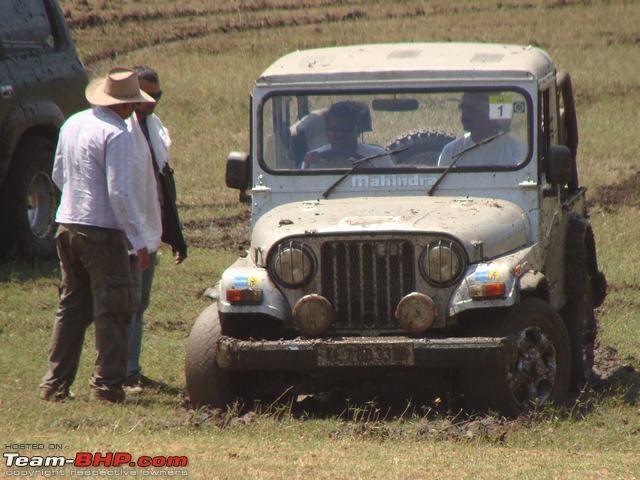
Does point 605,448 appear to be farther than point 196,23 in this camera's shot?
No

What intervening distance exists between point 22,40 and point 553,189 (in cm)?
546

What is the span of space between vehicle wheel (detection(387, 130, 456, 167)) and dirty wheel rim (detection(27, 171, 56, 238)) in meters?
4.63

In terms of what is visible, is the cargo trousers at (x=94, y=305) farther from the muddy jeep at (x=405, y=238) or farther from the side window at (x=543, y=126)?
the side window at (x=543, y=126)

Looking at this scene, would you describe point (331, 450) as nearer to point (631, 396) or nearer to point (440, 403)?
point (440, 403)

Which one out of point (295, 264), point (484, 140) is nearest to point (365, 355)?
point (295, 264)

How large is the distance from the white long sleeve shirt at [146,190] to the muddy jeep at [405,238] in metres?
0.45

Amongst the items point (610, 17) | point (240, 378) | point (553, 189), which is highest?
point (553, 189)

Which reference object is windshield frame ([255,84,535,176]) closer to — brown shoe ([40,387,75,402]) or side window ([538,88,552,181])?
side window ([538,88,552,181])

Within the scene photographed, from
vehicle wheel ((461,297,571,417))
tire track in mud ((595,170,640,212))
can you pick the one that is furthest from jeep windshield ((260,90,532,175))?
tire track in mud ((595,170,640,212))

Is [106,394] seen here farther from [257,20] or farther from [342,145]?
[257,20]

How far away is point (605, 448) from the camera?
684 centimetres

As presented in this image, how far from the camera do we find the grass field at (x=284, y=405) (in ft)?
20.2

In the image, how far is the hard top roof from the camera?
7934mm

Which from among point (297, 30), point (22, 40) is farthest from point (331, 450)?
point (297, 30)
